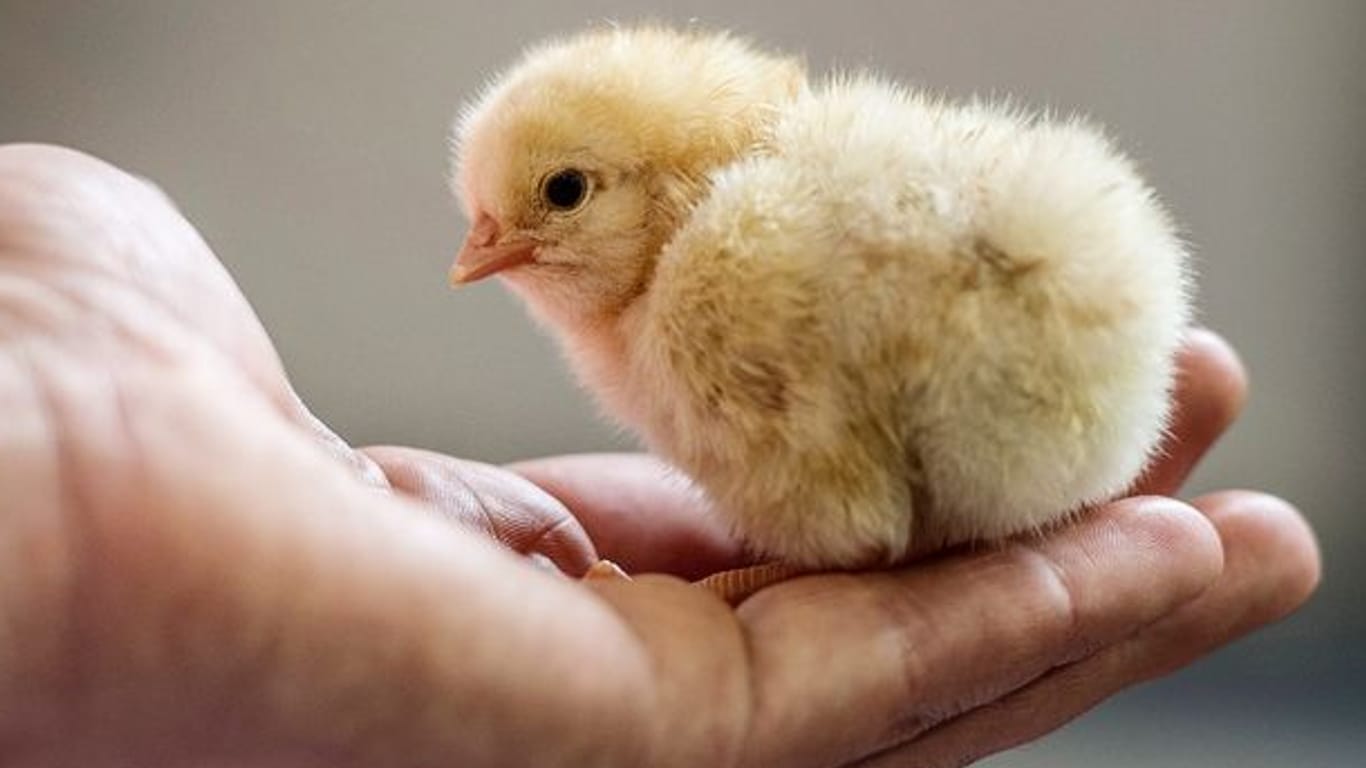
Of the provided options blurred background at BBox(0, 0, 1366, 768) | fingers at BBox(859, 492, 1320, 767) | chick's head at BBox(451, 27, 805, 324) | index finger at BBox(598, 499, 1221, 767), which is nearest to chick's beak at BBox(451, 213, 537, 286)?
chick's head at BBox(451, 27, 805, 324)

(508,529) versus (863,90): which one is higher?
(863,90)

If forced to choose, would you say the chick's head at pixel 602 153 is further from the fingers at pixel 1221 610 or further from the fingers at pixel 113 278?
the fingers at pixel 1221 610

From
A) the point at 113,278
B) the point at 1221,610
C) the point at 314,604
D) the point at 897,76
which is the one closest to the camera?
the point at 314,604

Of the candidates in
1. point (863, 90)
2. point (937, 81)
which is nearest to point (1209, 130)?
point (937, 81)

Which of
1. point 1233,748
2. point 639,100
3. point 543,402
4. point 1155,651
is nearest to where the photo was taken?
point 639,100

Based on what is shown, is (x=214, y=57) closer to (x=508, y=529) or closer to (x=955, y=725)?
(x=508, y=529)

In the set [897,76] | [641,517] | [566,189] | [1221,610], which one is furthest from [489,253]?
[897,76]

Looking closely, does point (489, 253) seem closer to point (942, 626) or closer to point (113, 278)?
point (113, 278)
